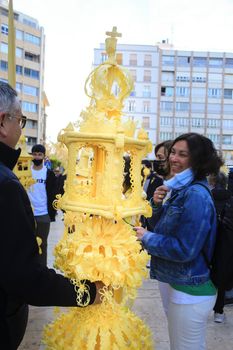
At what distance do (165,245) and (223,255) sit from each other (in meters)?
0.33

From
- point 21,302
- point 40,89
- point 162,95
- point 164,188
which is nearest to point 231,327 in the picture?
point 164,188

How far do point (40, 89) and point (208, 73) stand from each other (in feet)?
76.4

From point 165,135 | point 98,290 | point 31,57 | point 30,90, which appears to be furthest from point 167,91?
point 98,290

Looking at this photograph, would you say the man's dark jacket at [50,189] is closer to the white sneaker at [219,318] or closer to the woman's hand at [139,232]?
the white sneaker at [219,318]

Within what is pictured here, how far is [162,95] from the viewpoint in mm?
46906

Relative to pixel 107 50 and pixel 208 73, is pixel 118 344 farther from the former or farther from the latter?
pixel 208 73

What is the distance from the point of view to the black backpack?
1913mm

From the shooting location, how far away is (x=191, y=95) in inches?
1871

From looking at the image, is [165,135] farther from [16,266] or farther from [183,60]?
[16,266]

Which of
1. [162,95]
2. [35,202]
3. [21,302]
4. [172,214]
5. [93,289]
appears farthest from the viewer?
[162,95]

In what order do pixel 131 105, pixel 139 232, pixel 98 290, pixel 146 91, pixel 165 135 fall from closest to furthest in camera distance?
pixel 98 290 → pixel 139 232 → pixel 131 105 → pixel 146 91 → pixel 165 135

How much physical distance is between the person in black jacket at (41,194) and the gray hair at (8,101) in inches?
120

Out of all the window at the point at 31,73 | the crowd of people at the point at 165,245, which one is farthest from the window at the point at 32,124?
the crowd of people at the point at 165,245

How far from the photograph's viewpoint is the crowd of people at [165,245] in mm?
1339
